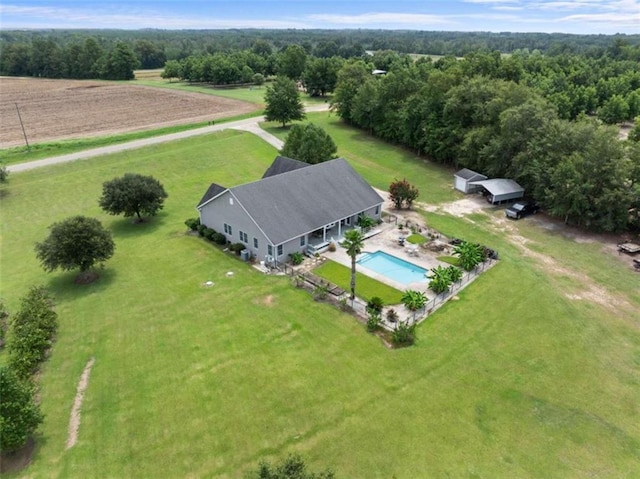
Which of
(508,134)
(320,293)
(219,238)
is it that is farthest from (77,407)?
(508,134)

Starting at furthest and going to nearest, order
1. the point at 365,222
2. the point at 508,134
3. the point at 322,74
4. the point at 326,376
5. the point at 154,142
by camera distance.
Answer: the point at 322,74 < the point at 154,142 < the point at 508,134 < the point at 365,222 < the point at 326,376

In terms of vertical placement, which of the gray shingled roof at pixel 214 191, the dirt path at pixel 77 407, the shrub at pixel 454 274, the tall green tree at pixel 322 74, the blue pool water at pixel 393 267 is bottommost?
the dirt path at pixel 77 407

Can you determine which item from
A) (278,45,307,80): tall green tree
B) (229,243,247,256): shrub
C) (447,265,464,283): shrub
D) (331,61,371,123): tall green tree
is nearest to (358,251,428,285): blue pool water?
(447,265,464,283): shrub

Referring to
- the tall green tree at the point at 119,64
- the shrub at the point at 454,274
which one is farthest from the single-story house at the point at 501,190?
the tall green tree at the point at 119,64

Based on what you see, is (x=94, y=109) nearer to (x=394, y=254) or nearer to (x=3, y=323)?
(x=3, y=323)

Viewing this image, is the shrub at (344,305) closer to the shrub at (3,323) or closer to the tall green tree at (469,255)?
the tall green tree at (469,255)

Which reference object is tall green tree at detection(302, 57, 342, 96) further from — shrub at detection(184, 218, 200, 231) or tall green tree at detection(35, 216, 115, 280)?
tall green tree at detection(35, 216, 115, 280)
